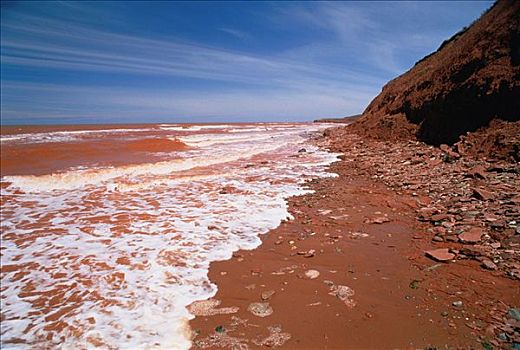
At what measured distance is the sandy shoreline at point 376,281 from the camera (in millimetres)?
2869

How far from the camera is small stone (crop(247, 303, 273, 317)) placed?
10.9 feet

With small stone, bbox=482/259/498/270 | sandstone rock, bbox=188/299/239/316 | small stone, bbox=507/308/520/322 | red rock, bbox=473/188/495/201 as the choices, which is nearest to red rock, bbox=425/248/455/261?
small stone, bbox=482/259/498/270

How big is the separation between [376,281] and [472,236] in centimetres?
182

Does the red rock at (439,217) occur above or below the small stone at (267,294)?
above

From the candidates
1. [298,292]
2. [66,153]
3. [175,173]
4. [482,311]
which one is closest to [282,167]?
[175,173]

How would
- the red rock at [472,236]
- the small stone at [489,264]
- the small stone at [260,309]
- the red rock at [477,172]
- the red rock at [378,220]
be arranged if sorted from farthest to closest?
the red rock at [477,172]
the red rock at [378,220]
the red rock at [472,236]
the small stone at [489,264]
the small stone at [260,309]

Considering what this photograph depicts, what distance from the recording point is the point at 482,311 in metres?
2.92

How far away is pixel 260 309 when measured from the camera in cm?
340

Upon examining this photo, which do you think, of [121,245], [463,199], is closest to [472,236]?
[463,199]

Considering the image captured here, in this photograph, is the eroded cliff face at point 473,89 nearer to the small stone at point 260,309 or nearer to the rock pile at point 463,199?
the rock pile at point 463,199

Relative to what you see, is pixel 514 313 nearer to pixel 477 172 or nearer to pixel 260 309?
pixel 260 309

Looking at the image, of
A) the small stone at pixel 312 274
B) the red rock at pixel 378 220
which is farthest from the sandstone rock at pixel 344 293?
the red rock at pixel 378 220

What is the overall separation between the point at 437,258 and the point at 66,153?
21260 millimetres

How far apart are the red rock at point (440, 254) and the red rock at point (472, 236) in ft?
1.36
